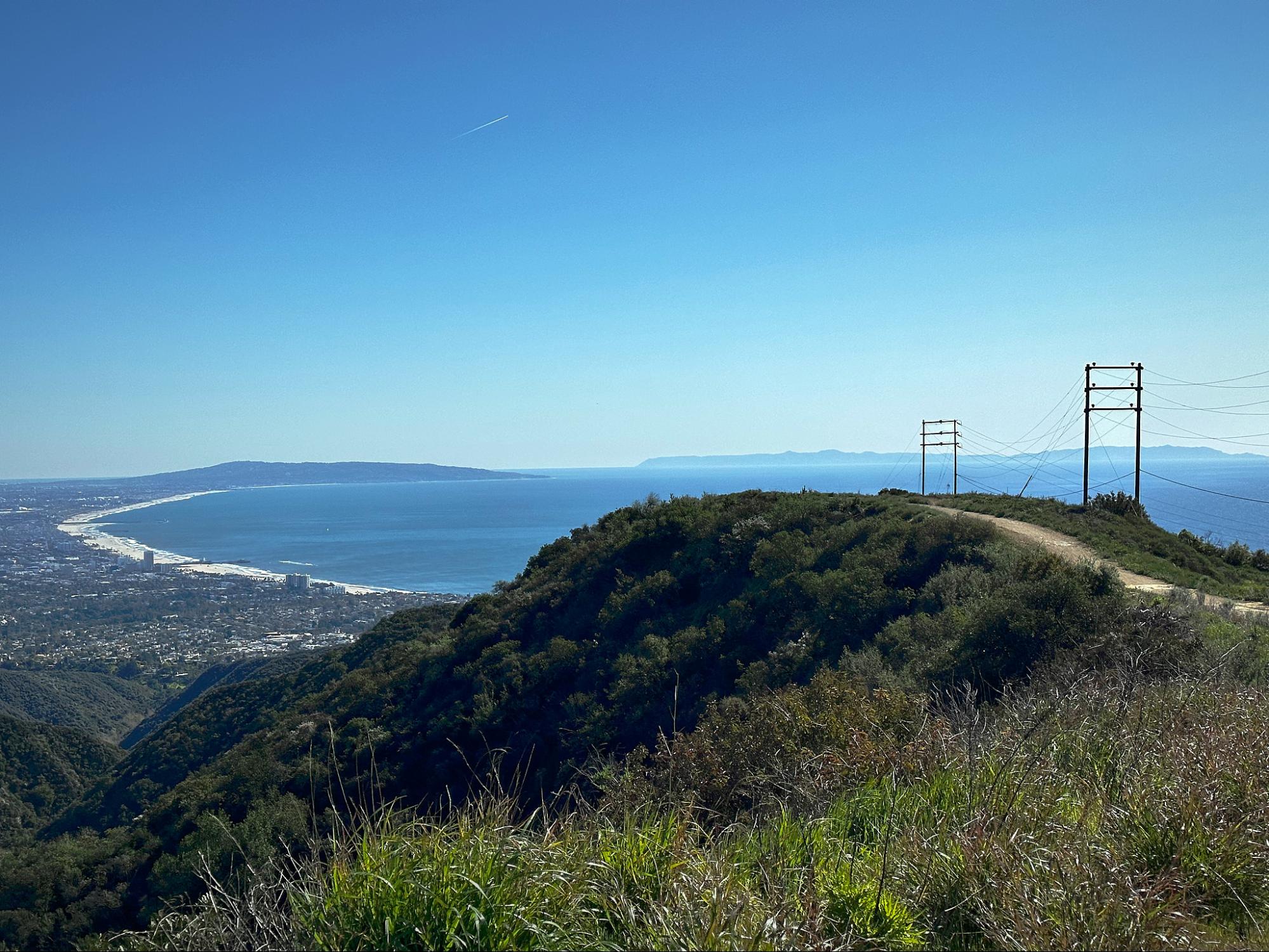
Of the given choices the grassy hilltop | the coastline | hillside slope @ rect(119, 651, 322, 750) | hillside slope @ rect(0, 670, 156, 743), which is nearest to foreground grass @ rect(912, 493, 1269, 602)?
the grassy hilltop

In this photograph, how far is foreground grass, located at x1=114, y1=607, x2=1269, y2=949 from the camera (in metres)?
2.73

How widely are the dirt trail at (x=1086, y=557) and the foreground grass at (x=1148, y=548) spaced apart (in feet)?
0.95

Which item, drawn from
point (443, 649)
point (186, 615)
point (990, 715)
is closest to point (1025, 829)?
point (990, 715)

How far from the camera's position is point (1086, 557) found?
1512 cm

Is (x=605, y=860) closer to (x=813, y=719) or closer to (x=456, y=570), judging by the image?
(x=813, y=719)

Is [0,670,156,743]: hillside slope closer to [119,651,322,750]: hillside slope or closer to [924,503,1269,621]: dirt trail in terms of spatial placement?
[119,651,322,750]: hillside slope

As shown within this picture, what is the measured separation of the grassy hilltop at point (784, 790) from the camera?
2873mm

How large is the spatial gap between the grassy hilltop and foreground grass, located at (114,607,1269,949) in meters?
0.02

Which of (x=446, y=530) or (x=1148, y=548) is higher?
(x=1148, y=548)

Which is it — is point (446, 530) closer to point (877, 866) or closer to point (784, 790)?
point (784, 790)

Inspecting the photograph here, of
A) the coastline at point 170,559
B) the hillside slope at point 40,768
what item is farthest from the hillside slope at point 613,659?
the coastline at point 170,559

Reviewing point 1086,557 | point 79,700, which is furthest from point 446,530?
point 1086,557

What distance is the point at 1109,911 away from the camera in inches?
111

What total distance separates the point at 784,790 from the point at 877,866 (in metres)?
1.62
